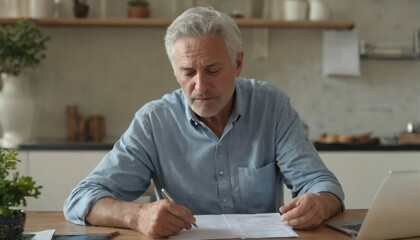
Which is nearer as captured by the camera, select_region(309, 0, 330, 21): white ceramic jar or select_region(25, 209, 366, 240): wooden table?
select_region(25, 209, 366, 240): wooden table

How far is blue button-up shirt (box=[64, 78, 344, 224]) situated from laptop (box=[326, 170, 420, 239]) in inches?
14.1

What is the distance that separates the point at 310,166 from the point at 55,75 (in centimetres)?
220

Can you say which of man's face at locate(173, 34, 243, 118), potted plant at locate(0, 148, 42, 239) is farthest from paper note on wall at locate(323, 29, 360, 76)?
potted plant at locate(0, 148, 42, 239)

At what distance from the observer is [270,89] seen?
202cm

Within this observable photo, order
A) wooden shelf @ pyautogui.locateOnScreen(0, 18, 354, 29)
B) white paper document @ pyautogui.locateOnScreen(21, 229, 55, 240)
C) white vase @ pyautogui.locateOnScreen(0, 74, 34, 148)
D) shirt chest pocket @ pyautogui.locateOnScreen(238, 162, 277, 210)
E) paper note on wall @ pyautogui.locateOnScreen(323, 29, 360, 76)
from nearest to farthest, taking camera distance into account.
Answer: white paper document @ pyautogui.locateOnScreen(21, 229, 55, 240) → shirt chest pocket @ pyautogui.locateOnScreen(238, 162, 277, 210) → white vase @ pyautogui.locateOnScreen(0, 74, 34, 148) → wooden shelf @ pyautogui.locateOnScreen(0, 18, 354, 29) → paper note on wall @ pyautogui.locateOnScreen(323, 29, 360, 76)

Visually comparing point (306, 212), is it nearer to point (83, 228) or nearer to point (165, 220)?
point (165, 220)

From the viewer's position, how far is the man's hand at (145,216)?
139 centimetres

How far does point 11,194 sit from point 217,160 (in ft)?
2.48

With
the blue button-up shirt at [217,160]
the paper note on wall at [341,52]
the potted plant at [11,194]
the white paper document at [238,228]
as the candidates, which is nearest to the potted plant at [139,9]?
the paper note on wall at [341,52]

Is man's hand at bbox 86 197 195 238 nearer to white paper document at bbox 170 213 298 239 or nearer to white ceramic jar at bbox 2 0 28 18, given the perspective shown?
white paper document at bbox 170 213 298 239

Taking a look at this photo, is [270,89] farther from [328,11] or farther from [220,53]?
[328,11]

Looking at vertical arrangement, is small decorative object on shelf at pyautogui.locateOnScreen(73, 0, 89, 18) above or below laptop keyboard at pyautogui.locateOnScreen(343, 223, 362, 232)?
above

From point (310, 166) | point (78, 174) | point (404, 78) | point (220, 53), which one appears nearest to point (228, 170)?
point (310, 166)

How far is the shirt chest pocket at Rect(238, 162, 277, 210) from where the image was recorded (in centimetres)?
183
